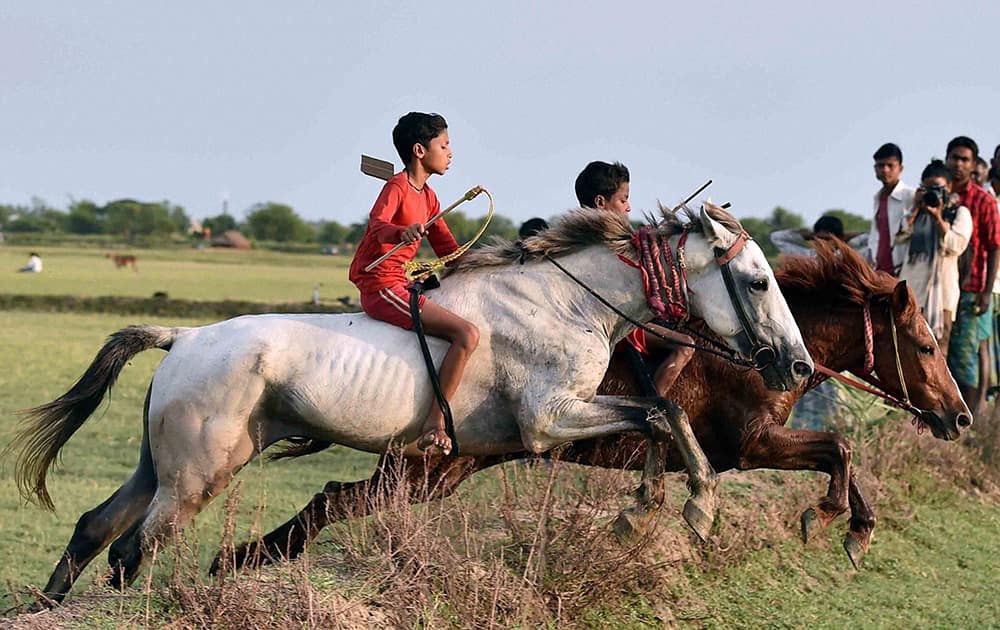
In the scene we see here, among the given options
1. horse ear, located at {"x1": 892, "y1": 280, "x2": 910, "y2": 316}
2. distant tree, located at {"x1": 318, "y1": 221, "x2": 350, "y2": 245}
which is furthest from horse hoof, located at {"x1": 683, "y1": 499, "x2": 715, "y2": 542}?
distant tree, located at {"x1": 318, "y1": 221, "x2": 350, "y2": 245}

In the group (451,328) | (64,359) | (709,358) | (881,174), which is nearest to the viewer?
(451,328)

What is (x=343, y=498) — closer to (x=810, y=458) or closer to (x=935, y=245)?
(x=810, y=458)

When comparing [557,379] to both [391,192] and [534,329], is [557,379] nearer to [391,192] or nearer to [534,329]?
[534,329]

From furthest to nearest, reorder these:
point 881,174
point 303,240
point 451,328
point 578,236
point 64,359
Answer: point 303,240
point 64,359
point 881,174
point 578,236
point 451,328

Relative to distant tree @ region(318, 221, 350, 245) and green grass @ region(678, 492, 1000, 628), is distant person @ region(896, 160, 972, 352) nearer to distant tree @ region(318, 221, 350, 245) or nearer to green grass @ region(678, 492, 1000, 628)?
green grass @ region(678, 492, 1000, 628)

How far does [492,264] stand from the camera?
5.73m

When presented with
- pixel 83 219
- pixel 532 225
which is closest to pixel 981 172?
pixel 532 225

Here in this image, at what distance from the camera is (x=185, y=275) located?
47469mm

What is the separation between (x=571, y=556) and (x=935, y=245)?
5001 mm

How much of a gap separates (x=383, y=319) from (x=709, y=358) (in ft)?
6.19

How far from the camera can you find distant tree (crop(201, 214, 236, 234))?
108m

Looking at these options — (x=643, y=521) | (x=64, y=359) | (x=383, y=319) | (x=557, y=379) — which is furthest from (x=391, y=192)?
(x=64, y=359)

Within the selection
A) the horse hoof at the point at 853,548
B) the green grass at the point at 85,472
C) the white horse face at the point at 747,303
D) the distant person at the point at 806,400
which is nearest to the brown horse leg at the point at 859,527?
the horse hoof at the point at 853,548

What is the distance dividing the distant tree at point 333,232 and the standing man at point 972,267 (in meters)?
89.6
